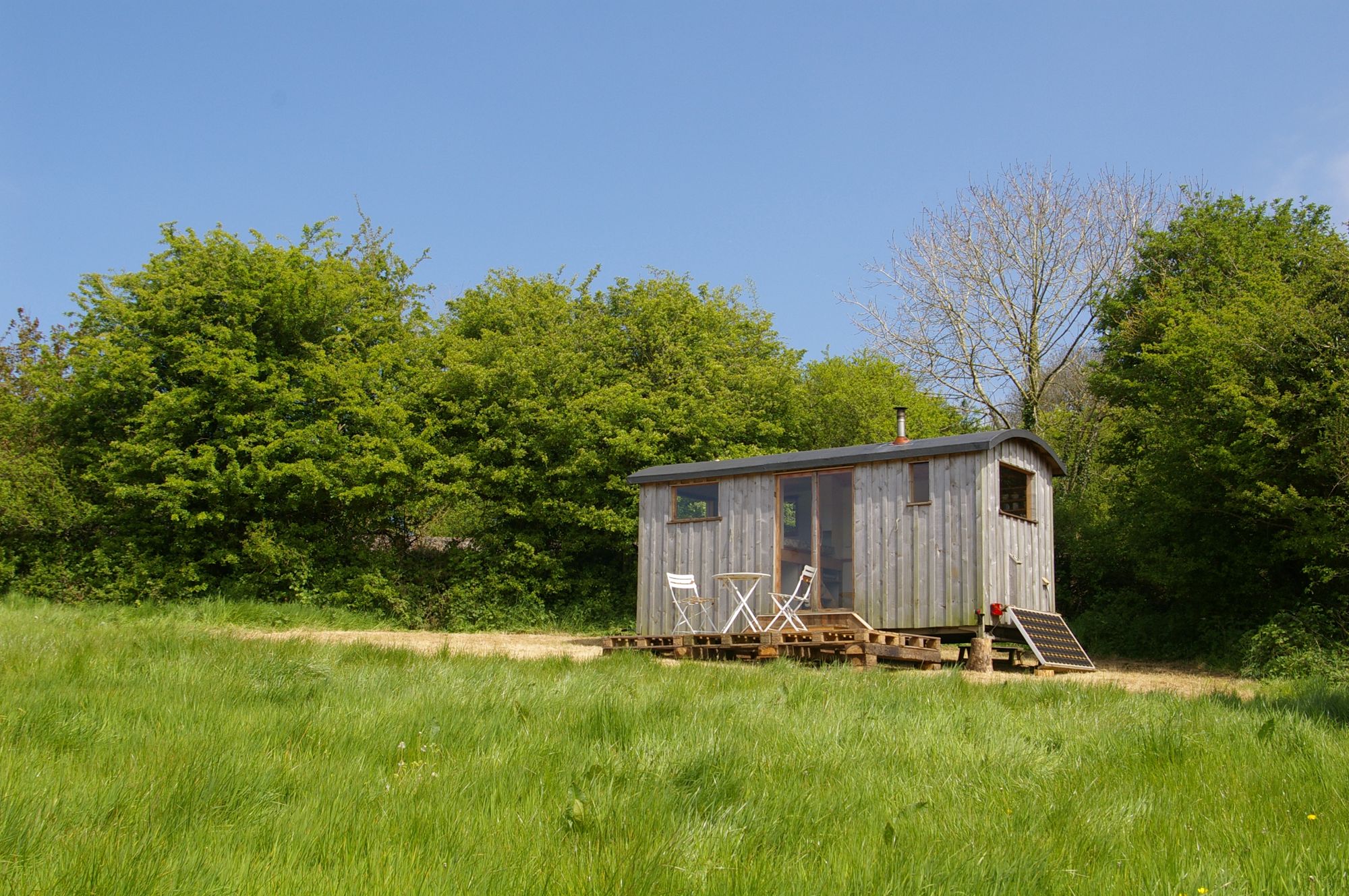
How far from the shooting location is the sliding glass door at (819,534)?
540 inches

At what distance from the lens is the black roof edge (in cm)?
1293

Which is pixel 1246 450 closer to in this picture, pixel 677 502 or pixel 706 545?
pixel 706 545

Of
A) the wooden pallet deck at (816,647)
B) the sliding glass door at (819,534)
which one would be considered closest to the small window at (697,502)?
the sliding glass door at (819,534)

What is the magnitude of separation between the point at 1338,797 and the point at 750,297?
2429 cm

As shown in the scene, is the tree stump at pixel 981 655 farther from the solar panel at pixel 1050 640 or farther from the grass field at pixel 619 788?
the grass field at pixel 619 788

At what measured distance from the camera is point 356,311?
68.9 ft

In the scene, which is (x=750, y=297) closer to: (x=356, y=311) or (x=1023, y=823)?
(x=356, y=311)

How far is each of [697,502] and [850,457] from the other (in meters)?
2.50

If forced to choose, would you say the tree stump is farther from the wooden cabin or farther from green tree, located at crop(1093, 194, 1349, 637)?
green tree, located at crop(1093, 194, 1349, 637)

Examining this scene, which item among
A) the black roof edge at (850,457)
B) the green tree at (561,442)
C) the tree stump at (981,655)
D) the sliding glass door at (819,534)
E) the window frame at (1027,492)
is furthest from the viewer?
the green tree at (561,442)

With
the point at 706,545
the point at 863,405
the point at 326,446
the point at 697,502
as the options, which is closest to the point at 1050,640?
the point at 706,545

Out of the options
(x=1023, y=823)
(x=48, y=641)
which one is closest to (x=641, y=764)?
(x=1023, y=823)

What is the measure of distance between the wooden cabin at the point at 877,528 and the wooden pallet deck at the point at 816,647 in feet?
4.38

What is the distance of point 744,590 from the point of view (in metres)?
14.4
